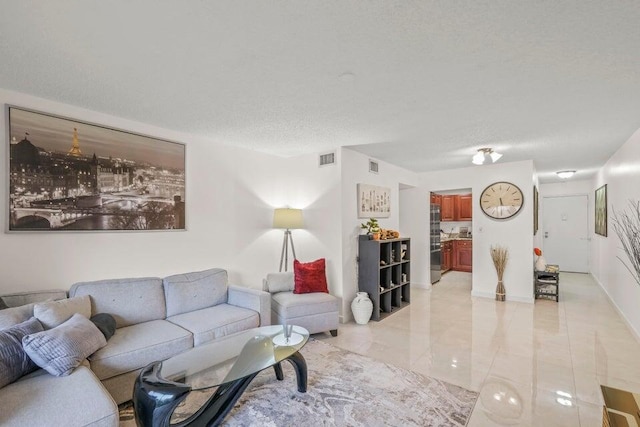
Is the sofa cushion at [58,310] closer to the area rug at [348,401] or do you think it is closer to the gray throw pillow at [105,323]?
the gray throw pillow at [105,323]

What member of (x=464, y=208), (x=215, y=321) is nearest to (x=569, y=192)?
(x=464, y=208)

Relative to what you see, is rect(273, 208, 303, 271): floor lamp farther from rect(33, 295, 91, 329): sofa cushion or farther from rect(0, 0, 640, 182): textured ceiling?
rect(33, 295, 91, 329): sofa cushion

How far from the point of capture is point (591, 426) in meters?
1.98

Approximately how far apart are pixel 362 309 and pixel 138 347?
8.37ft

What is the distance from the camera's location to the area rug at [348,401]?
6.77 ft

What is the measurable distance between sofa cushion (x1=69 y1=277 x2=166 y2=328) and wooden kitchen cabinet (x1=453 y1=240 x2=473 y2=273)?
7383mm

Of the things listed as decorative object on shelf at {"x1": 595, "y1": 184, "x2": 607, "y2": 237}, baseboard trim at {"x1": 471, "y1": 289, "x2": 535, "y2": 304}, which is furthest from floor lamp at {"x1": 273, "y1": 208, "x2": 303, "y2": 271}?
decorative object on shelf at {"x1": 595, "y1": 184, "x2": 607, "y2": 237}

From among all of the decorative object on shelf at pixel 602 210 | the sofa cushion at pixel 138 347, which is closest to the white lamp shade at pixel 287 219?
the sofa cushion at pixel 138 347

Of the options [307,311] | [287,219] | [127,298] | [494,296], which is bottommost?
[494,296]

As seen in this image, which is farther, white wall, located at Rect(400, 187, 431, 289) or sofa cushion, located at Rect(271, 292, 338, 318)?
white wall, located at Rect(400, 187, 431, 289)

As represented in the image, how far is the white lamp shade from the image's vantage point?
414cm

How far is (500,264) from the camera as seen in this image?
509 cm

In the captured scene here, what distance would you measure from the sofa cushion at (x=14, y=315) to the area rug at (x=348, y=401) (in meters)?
0.91

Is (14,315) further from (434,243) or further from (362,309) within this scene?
(434,243)
